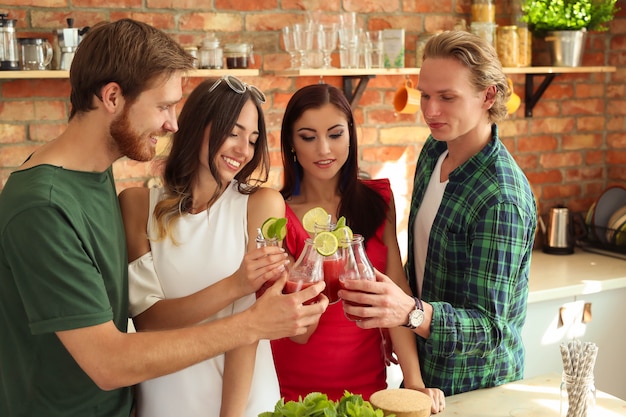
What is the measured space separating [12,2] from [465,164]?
180 centimetres

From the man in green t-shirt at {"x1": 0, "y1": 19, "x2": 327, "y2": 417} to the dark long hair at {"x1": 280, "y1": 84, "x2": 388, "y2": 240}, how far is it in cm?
62

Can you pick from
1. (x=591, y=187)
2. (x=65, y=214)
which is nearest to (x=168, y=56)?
(x=65, y=214)

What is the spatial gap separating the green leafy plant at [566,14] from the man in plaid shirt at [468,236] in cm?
161

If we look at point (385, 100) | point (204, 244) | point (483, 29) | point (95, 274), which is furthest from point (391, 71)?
point (95, 274)

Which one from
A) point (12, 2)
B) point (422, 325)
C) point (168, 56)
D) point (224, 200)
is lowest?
point (422, 325)

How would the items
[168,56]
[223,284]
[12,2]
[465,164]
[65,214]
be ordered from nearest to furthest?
[65,214] → [168,56] → [223,284] → [465,164] → [12,2]

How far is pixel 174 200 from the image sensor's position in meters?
1.99

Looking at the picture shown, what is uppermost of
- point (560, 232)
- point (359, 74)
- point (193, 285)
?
point (359, 74)

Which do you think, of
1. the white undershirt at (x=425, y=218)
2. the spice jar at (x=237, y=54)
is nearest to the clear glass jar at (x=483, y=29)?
the spice jar at (x=237, y=54)

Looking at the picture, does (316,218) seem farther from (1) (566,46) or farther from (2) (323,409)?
(1) (566,46)

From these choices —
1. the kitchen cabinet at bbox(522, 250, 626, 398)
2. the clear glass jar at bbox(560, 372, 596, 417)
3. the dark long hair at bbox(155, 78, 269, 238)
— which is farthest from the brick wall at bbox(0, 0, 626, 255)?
the clear glass jar at bbox(560, 372, 596, 417)

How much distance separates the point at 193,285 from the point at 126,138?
424mm

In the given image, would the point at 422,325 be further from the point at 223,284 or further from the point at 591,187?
the point at 591,187

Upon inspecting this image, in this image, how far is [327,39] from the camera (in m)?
3.16
